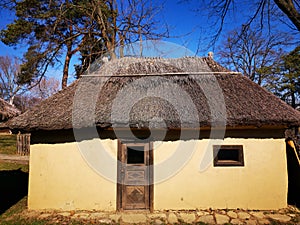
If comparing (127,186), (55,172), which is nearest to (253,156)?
(127,186)

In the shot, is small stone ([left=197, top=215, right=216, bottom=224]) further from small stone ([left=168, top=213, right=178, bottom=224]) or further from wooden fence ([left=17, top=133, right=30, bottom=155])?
wooden fence ([left=17, top=133, right=30, bottom=155])

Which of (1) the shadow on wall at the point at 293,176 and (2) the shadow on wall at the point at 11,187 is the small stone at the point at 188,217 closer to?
(1) the shadow on wall at the point at 293,176

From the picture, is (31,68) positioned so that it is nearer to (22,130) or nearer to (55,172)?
(22,130)

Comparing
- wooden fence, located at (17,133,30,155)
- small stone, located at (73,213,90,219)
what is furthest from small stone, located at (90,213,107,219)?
wooden fence, located at (17,133,30,155)

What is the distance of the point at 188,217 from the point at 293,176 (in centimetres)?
341

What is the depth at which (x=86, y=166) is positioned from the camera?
15.5ft

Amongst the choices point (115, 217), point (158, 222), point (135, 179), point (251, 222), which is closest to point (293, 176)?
point (251, 222)

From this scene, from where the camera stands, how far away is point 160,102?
16.0 feet

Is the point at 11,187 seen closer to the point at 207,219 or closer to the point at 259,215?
the point at 207,219

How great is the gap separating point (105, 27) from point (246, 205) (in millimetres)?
9583

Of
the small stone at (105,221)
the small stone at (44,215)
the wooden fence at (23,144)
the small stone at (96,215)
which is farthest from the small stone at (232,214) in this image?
the wooden fence at (23,144)

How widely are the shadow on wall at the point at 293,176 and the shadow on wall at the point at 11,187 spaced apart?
291 inches

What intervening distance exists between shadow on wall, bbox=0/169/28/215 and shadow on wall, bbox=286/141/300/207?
739 centimetres

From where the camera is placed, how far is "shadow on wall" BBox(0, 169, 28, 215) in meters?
5.13
